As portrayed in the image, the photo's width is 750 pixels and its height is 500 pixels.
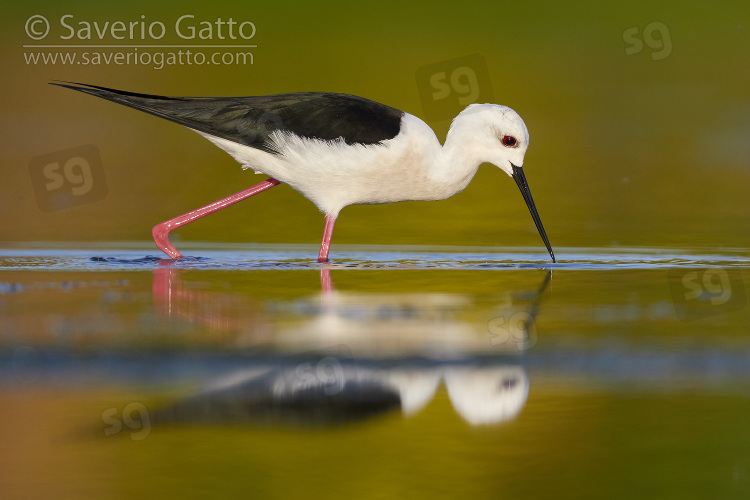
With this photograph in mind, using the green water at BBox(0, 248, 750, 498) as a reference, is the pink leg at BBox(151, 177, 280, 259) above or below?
above

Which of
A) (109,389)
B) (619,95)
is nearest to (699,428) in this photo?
(109,389)

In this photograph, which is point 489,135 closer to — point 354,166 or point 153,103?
point 354,166

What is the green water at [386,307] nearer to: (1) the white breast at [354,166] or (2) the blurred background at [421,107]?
(2) the blurred background at [421,107]

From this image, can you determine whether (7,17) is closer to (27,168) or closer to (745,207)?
(27,168)

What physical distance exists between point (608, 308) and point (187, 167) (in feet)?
23.3

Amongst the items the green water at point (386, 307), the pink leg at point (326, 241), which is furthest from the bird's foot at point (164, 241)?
the pink leg at point (326, 241)
